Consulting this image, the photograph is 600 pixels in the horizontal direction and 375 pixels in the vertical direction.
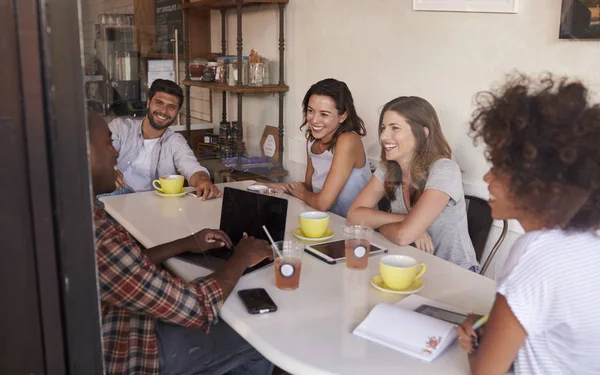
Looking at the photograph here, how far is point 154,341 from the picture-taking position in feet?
3.71

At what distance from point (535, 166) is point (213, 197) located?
1235 mm

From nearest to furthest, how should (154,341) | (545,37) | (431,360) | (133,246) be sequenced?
(431,360), (133,246), (154,341), (545,37)

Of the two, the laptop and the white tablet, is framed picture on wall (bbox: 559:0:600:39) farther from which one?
the laptop

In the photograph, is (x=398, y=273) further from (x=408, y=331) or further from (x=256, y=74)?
(x=256, y=74)

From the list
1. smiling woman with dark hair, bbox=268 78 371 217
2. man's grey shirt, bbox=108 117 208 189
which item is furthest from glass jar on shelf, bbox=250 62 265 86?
man's grey shirt, bbox=108 117 208 189

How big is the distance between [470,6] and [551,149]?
911 millimetres

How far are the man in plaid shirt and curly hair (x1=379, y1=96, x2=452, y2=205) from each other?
21.8 inches

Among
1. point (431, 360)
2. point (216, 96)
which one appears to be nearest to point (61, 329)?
point (431, 360)

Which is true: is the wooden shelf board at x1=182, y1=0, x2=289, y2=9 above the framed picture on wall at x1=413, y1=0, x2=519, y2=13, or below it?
above


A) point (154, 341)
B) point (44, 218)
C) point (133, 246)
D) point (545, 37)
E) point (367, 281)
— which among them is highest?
point (545, 37)

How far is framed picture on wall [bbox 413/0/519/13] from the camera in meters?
1.44

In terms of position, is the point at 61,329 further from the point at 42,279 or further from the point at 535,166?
the point at 535,166

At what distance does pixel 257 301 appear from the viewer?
1052 millimetres

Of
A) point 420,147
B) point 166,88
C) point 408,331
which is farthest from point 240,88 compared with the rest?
point 408,331
